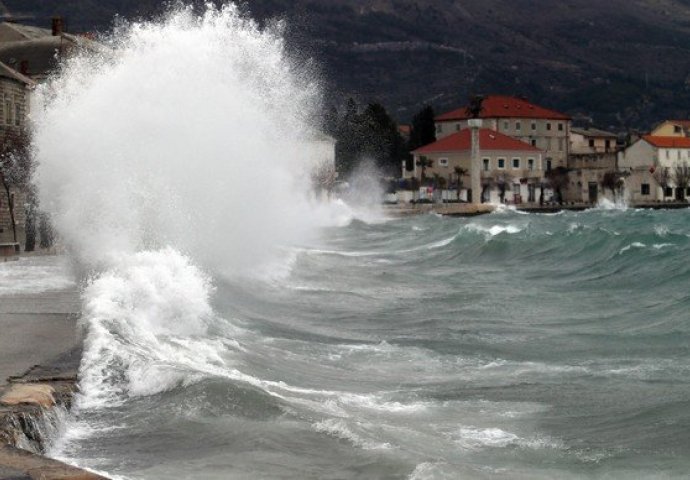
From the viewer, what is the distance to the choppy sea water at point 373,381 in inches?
441

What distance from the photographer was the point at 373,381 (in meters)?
15.5

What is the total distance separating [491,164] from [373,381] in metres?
103

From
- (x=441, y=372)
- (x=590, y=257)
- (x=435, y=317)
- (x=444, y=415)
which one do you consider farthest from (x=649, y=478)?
(x=590, y=257)

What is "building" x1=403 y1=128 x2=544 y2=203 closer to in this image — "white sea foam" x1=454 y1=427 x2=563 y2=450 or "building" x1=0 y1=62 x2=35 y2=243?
"building" x1=0 y1=62 x2=35 y2=243

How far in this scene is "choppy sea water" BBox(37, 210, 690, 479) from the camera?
11.2 metres

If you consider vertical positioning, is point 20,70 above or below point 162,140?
above

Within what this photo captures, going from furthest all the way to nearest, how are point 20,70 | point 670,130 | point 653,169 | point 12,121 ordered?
point 670,130
point 653,169
point 20,70
point 12,121

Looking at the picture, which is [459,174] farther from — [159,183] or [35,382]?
[35,382]

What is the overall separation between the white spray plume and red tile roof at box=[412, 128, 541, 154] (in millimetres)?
82937

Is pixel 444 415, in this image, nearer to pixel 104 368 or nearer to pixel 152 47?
pixel 104 368

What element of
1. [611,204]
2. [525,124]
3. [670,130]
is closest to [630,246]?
[611,204]

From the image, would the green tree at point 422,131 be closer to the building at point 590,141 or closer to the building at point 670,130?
the building at point 590,141

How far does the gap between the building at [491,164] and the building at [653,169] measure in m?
8.91

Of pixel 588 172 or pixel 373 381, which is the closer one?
pixel 373 381
